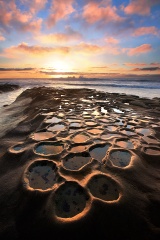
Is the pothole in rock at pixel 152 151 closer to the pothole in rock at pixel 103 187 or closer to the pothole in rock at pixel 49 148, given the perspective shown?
the pothole in rock at pixel 103 187

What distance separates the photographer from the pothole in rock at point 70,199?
184 cm

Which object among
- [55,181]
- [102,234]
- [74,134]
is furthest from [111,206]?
[74,134]

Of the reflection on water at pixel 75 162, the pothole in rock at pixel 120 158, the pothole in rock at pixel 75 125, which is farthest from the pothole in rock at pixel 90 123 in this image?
the reflection on water at pixel 75 162

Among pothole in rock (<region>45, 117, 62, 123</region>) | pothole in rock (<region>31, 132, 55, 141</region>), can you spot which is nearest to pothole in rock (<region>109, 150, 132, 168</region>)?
pothole in rock (<region>31, 132, 55, 141</region>)

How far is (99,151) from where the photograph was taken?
124 inches

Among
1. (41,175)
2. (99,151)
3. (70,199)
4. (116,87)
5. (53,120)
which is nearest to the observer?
(70,199)

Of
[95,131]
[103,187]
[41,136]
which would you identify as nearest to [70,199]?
[103,187]

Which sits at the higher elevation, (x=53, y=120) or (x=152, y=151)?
(x=152, y=151)

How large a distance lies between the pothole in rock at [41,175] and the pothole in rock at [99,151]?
735 millimetres

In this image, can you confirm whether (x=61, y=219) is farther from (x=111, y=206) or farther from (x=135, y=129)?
(x=135, y=129)

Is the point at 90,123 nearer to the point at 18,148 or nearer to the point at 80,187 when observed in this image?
the point at 18,148

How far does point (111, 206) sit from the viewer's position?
1.88 meters

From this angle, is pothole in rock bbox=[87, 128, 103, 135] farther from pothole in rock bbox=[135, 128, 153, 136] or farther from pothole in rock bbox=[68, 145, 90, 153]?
pothole in rock bbox=[135, 128, 153, 136]

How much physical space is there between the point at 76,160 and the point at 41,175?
0.63 meters
